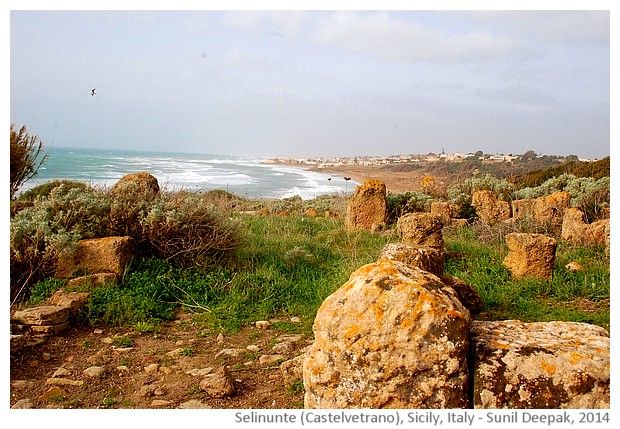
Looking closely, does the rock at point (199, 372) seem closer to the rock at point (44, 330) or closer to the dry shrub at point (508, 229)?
the rock at point (44, 330)

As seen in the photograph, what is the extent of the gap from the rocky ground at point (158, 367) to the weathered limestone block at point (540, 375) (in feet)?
4.74

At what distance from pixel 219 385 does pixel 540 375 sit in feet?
7.51

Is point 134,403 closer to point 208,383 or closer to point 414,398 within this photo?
point 208,383

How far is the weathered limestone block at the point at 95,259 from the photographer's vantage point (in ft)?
20.7

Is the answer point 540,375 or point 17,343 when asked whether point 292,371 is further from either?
point 17,343

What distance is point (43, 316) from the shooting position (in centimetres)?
522

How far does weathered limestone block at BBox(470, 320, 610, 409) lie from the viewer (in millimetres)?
2777

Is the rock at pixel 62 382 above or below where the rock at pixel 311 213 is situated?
below

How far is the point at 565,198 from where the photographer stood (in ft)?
35.5

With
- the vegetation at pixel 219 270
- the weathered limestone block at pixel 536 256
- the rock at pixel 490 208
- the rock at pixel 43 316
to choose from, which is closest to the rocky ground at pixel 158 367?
the rock at pixel 43 316

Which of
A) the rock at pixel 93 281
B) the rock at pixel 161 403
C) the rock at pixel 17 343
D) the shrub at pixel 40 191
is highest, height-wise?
the shrub at pixel 40 191

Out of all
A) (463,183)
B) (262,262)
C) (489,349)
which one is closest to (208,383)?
(489,349)

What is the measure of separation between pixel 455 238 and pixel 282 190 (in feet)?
27.0

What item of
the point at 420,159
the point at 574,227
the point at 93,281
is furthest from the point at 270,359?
the point at 420,159
